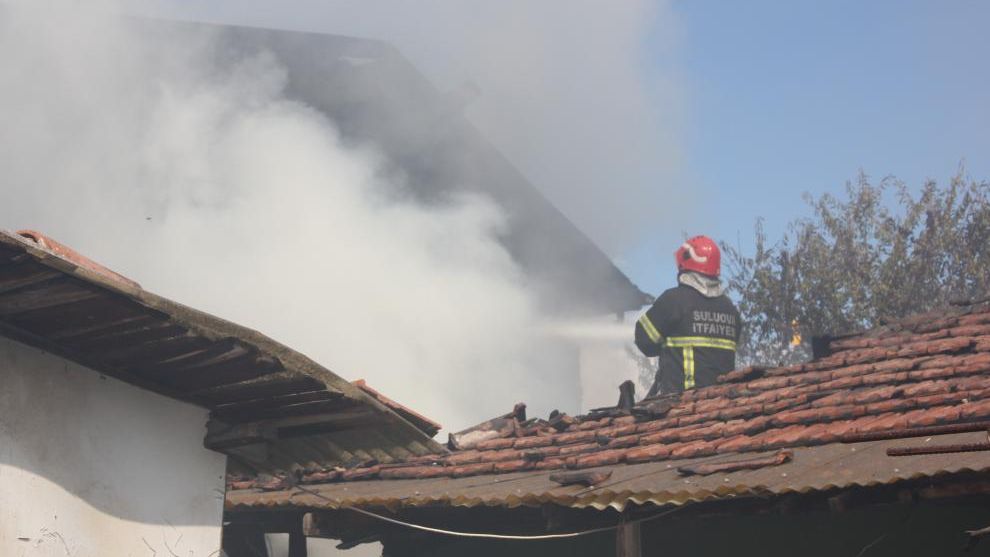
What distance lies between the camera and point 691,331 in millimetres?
9531

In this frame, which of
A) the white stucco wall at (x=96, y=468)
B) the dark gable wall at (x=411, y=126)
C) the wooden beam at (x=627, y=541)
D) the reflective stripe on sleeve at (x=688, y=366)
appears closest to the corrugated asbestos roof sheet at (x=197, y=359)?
the white stucco wall at (x=96, y=468)

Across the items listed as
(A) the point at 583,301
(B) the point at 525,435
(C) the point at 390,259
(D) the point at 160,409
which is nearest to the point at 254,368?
(D) the point at 160,409

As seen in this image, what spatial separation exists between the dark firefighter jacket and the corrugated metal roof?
8.92ft

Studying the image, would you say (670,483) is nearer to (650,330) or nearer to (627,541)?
(627,541)

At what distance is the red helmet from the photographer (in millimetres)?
9805

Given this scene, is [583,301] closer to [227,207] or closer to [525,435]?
[227,207]

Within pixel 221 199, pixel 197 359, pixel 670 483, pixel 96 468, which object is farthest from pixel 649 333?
pixel 221 199

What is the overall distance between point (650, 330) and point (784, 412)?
9.19ft

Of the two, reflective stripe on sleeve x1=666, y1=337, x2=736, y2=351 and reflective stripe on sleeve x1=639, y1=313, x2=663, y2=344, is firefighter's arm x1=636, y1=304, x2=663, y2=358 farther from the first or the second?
reflective stripe on sleeve x1=666, y1=337, x2=736, y2=351

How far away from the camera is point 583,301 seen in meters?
19.2

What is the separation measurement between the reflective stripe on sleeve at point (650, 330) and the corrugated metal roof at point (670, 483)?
9.02 ft

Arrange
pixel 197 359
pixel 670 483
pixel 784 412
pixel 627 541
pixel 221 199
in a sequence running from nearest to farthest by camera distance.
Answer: pixel 197 359
pixel 670 483
pixel 627 541
pixel 784 412
pixel 221 199

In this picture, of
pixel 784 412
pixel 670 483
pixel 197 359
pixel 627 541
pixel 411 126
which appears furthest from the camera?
pixel 411 126

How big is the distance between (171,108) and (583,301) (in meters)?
8.02
